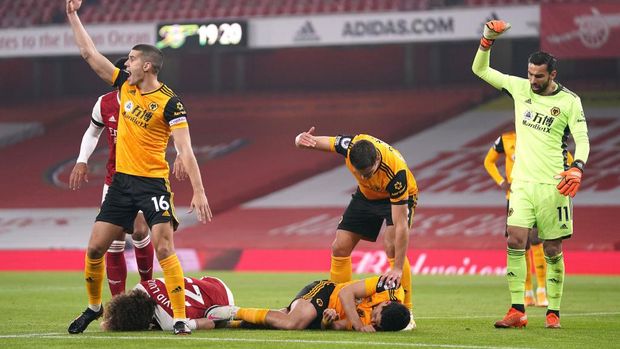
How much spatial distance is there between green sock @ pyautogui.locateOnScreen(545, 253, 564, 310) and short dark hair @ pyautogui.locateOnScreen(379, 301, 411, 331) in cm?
163

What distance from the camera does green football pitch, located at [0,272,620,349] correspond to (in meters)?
9.28

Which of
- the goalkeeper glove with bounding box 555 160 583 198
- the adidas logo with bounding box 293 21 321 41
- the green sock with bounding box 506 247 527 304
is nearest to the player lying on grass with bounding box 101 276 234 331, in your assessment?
the green sock with bounding box 506 247 527 304

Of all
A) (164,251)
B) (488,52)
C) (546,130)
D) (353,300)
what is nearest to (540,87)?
(546,130)

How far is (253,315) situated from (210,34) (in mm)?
18832

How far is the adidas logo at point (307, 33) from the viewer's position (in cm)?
2912

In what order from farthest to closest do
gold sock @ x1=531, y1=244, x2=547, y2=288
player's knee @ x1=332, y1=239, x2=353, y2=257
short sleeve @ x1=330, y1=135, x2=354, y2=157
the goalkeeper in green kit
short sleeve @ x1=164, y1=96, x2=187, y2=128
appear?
gold sock @ x1=531, y1=244, x2=547, y2=288
player's knee @ x1=332, y1=239, x2=353, y2=257
the goalkeeper in green kit
short sleeve @ x1=330, y1=135, x2=354, y2=157
short sleeve @ x1=164, y1=96, x2=187, y2=128

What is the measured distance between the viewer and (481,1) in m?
29.2

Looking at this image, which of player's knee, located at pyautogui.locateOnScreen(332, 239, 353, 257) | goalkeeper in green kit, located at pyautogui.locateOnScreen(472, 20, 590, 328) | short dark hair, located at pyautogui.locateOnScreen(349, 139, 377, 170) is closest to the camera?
short dark hair, located at pyautogui.locateOnScreen(349, 139, 377, 170)

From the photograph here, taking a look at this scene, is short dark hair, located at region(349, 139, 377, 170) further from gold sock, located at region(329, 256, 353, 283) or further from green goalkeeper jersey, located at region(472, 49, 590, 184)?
green goalkeeper jersey, located at region(472, 49, 590, 184)

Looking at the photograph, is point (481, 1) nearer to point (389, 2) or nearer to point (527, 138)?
point (389, 2)

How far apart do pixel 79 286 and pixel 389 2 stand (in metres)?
14.0

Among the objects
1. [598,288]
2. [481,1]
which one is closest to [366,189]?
[598,288]

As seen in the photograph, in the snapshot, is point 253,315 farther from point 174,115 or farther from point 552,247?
point 552,247

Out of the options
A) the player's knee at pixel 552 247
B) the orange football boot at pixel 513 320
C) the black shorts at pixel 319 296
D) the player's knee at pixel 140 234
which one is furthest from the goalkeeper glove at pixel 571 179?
the player's knee at pixel 140 234
